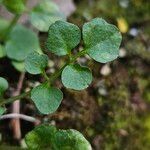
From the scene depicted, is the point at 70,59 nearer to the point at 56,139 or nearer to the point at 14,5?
the point at 56,139

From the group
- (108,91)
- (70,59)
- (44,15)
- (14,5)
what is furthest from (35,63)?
(108,91)

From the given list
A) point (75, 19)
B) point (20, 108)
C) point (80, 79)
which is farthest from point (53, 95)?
point (75, 19)

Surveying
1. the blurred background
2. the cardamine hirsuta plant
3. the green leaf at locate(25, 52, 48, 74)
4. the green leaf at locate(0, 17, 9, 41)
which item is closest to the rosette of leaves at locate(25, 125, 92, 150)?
the cardamine hirsuta plant

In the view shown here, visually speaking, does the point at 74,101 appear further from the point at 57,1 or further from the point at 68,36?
the point at 68,36

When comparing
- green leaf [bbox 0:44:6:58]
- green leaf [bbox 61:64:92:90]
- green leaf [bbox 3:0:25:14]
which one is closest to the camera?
green leaf [bbox 61:64:92:90]

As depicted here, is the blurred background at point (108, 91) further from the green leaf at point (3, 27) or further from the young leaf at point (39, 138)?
the young leaf at point (39, 138)

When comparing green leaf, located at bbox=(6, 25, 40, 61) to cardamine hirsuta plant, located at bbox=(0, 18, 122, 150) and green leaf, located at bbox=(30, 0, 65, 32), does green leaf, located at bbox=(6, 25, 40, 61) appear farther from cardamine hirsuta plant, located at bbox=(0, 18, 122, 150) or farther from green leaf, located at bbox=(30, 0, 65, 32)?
cardamine hirsuta plant, located at bbox=(0, 18, 122, 150)

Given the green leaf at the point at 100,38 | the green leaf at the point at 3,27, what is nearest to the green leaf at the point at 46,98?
the green leaf at the point at 100,38
